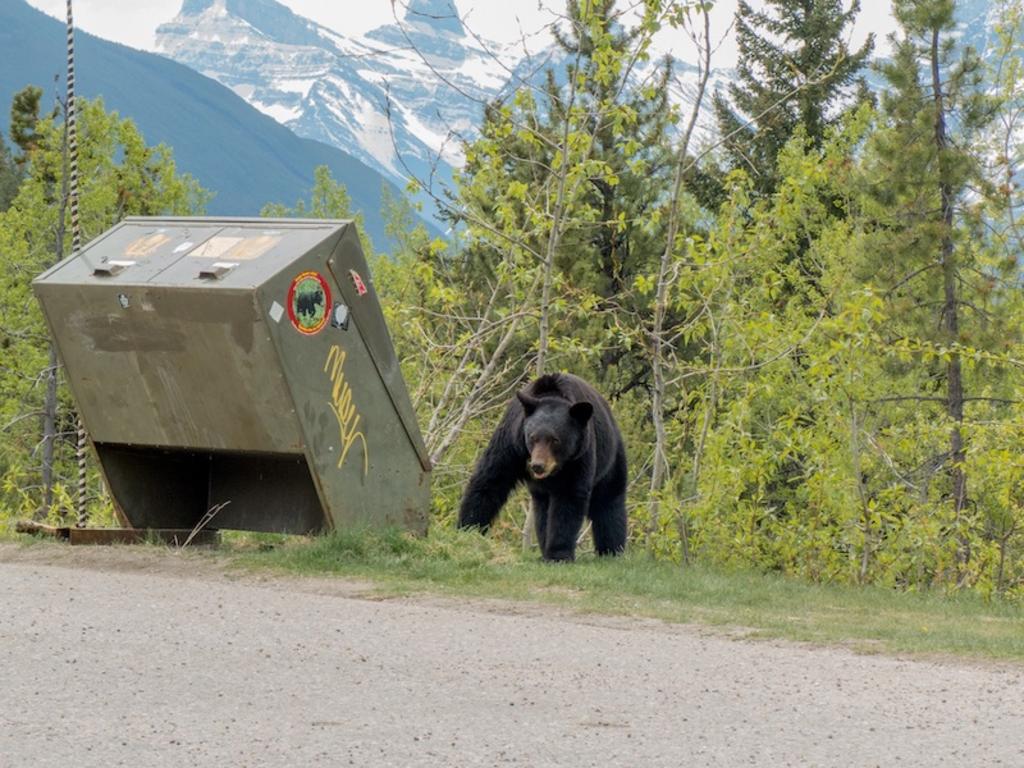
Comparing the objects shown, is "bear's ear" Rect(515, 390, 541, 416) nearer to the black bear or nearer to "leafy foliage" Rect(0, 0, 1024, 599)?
the black bear

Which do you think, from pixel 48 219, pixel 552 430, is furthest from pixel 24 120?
pixel 552 430

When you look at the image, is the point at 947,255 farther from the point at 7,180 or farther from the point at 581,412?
the point at 7,180

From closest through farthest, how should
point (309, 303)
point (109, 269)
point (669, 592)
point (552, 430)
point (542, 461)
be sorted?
point (669, 592), point (309, 303), point (109, 269), point (542, 461), point (552, 430)

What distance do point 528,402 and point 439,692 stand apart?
16.9ft

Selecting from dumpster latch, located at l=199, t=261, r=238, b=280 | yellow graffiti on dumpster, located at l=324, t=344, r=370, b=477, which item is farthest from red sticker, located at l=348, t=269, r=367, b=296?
dumpster latch, located at l=199, t=261, r=238, b=280

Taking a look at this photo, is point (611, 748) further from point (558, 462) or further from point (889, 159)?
point (889, 159)

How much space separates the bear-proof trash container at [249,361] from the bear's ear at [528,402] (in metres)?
0.80

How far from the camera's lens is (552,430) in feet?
34.4

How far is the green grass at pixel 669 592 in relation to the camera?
311 inches

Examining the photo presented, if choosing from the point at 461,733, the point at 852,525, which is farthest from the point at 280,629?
the point at 852,525

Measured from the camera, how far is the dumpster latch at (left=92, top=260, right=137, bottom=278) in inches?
393

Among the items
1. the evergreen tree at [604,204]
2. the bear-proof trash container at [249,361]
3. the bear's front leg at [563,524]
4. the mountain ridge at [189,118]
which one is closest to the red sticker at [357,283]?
the bear-proof trash container at [249,361]

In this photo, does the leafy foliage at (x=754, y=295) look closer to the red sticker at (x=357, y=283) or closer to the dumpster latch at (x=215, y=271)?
the red sticker at (x=357, y=283)

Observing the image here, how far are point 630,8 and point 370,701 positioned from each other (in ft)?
26.3
